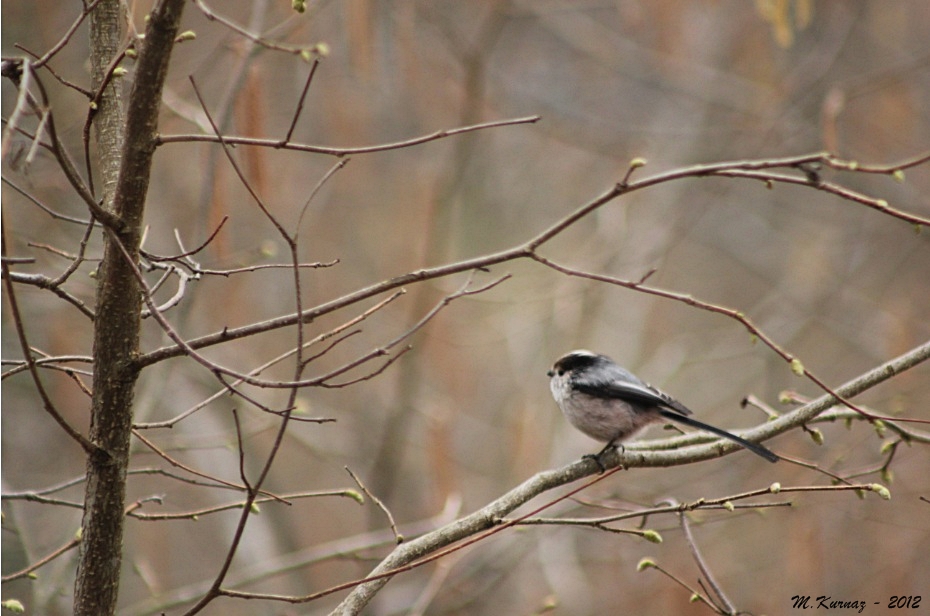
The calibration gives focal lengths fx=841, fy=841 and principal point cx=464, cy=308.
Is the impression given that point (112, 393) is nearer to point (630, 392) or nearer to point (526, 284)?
point (630, 392)

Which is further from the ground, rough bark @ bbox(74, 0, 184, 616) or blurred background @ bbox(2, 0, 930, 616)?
blurred background @ bbox(2, 0, 930, 616)

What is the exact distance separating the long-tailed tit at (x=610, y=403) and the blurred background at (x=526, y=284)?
967mm

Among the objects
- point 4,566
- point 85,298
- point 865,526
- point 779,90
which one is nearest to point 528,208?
point 779,90

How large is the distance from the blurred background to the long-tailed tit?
967 mm

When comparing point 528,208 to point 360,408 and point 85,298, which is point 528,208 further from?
point 85,298

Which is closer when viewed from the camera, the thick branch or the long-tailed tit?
the thick branch

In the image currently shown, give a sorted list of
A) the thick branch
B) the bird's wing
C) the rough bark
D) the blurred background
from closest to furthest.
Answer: the rough bark < the thick branch < the bird's wing < the blurred background

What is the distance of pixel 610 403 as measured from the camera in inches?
140

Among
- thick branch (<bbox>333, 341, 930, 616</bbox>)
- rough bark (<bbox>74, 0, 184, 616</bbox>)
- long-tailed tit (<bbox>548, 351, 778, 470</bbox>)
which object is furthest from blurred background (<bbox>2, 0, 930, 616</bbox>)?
rough bark (<bbox>74, 0, 184, 616</bbox>)

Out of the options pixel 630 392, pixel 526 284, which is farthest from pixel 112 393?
pixel 526 284

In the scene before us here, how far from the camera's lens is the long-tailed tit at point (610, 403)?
3.44 m

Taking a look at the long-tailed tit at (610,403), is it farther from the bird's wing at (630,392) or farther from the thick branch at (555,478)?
the thick branch at (555,478)

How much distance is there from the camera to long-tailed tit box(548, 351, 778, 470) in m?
3.44

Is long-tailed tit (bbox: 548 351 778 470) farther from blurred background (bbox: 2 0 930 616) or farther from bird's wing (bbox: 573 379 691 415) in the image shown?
blurred background (bbox: 2 0 930 616)
